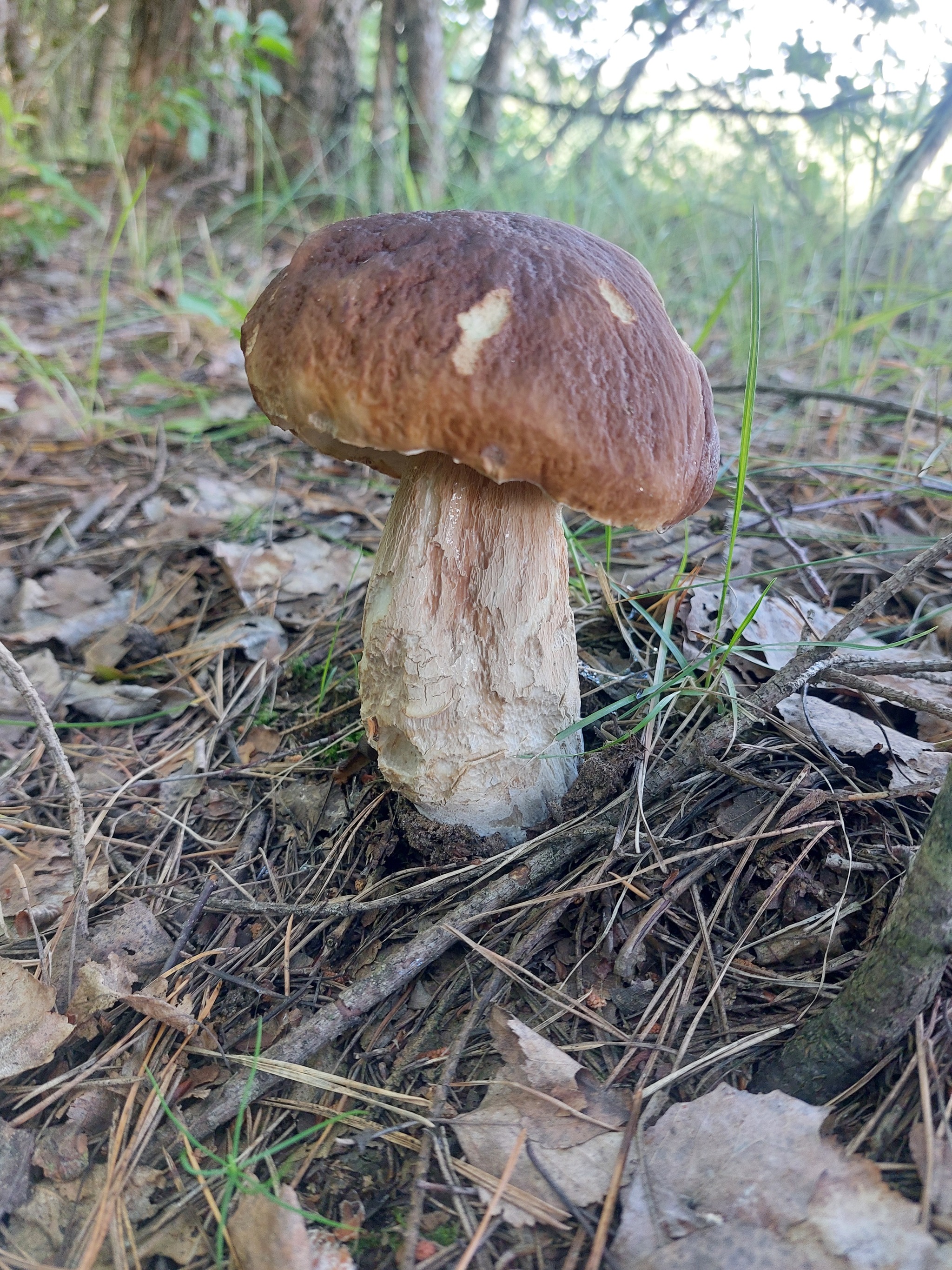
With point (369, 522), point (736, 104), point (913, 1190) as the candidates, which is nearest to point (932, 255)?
point (736, 104)

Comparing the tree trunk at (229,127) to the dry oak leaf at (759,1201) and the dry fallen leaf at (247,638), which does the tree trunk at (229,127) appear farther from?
the dry oak leaf at (759,1201)

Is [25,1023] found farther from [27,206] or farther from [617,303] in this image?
[27,206]

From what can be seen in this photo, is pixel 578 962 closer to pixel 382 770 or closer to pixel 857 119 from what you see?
pixel 382 770

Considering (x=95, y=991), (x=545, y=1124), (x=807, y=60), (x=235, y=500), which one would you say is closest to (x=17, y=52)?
(x=235, y=500)

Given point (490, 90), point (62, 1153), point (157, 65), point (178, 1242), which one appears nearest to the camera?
point (178, 1242)

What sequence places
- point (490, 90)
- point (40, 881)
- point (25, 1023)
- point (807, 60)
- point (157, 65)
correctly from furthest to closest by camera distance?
point (490, 90), point (157, 65), point (807, 60), point (40, 881), point (25, 1023)

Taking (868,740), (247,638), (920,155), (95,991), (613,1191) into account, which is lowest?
(95,991)
